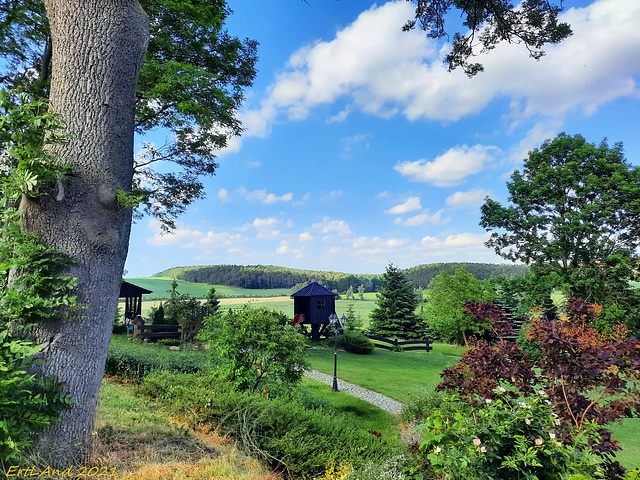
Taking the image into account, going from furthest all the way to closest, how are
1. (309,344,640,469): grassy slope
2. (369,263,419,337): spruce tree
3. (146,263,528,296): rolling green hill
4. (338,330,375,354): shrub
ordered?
1. (146,263,528,296): rolling green hill
2. (369,263,419,337): spruce tree
3. (338,330,375,354): shrub
4. (309,344,640,469): grassy slope

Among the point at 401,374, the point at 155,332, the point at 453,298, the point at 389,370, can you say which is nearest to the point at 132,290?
the point at 155,332

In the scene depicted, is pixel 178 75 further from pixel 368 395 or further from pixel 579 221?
pixel 579 221

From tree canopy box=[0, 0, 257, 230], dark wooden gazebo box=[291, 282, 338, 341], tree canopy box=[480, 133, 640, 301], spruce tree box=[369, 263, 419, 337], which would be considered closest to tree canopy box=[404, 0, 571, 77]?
tree canopy box=[0, 0, 257, 230]

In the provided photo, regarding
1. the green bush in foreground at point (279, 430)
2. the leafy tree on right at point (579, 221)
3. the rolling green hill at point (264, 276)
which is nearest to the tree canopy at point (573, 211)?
the leafy tree on right at point (579, 221)

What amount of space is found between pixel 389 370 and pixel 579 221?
12.7 meters

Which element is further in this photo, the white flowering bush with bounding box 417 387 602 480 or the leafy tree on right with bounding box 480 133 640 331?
the leafy tree on right with bounding box 480 133 640 331

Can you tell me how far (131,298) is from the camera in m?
22.9

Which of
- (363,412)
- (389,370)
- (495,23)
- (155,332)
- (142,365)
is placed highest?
(495,23)

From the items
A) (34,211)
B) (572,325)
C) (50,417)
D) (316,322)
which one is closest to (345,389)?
(572,325)

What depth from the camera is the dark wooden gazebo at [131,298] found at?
68.3 feet

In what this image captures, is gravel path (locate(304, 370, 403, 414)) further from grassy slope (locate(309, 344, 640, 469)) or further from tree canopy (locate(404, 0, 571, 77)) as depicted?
tree canopy (locate(404, 0, 571, 77))

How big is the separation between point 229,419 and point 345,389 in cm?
705

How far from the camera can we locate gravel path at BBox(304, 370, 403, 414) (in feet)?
29.4

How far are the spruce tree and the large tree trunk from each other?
90.0ft
